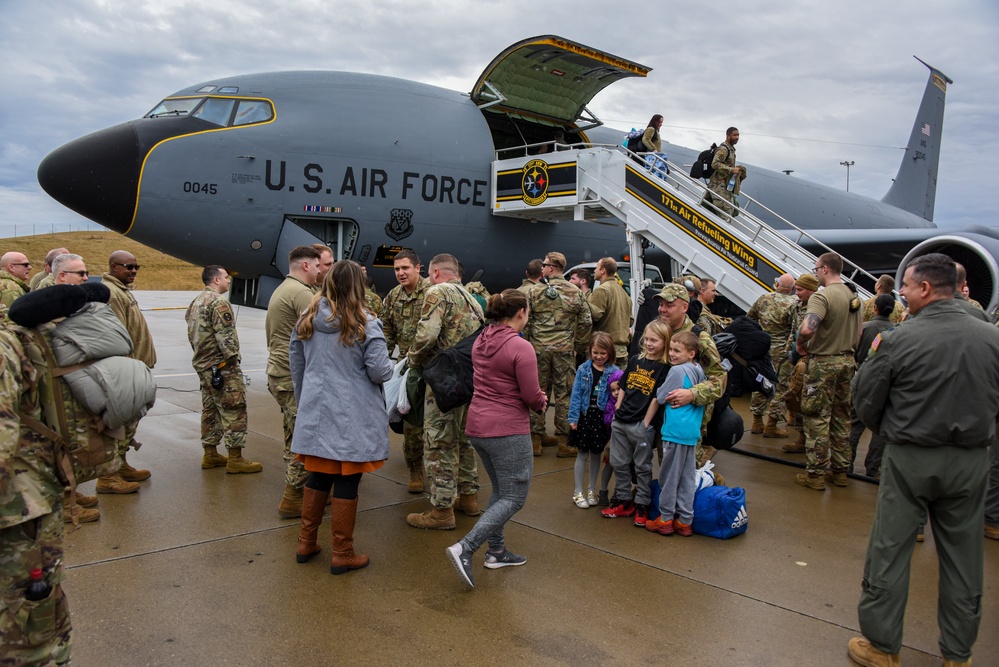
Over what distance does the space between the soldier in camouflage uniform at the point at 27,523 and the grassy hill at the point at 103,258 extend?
4057 centimetres

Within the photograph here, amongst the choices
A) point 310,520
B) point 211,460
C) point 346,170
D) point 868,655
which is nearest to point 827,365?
point 868,655

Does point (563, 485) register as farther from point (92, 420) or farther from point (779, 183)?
point (779, 183)

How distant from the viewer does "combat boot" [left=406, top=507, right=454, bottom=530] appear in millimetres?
4715

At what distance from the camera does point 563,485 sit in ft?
19.1

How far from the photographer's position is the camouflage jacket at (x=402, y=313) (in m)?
5.50

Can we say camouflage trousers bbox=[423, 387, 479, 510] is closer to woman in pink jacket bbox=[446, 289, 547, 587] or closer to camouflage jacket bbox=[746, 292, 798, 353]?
woman in pink jacket bbox=[446, 289, 547, 587]

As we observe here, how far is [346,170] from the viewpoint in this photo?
972 centimetres

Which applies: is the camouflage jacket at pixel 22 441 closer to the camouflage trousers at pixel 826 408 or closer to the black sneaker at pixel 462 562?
the black sneaker at pixel 462 562

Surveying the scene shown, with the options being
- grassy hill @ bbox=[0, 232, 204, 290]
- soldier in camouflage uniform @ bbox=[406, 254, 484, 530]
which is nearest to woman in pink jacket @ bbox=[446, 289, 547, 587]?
soldier in camouflage uniform @ bbox=[406, 254, 484, 530]

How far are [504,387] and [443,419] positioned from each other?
0.91 metres

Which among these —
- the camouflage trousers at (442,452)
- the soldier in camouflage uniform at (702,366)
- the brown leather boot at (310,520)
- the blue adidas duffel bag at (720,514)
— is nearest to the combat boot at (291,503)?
the brown leather boot at (310,520)

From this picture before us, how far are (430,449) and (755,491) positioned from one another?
2.83 metres

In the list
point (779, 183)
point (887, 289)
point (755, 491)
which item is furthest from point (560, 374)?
point (779, 183)

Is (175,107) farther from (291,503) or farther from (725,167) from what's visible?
(725,167)
